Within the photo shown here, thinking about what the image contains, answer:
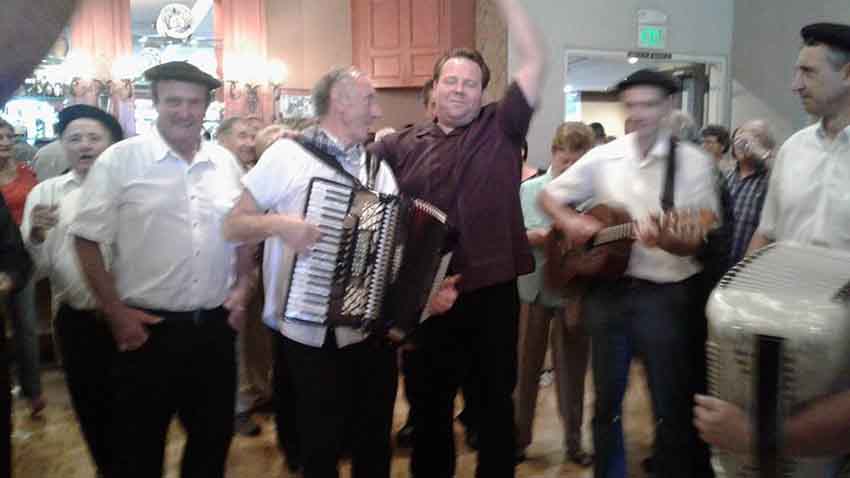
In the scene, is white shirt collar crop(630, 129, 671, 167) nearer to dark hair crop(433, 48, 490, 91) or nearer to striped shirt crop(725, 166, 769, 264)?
dark hair crop(433, 48, 490, 91)

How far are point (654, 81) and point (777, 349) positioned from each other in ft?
5.21

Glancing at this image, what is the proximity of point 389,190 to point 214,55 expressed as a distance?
7.81 metres

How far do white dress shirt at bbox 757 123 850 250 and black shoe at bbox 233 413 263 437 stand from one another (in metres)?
2.65

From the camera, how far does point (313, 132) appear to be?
2201 mm

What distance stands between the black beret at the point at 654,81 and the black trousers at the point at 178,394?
1.63 metres

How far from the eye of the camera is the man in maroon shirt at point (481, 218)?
95.4 inches

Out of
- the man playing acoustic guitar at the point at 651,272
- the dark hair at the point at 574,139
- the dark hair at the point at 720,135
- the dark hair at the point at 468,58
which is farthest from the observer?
the dark hair at the point at 720,135

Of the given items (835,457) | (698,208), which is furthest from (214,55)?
(835,457)

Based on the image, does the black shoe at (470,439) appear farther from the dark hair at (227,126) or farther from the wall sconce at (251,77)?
the wall sconce at (251,77)

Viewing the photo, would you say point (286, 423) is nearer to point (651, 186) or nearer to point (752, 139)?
point (651, 186)

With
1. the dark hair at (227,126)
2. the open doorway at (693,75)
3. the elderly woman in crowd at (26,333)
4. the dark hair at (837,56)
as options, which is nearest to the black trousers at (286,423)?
the dark hair at (227,126)

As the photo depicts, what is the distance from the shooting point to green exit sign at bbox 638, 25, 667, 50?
7.59m

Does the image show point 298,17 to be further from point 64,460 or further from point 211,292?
point 211,292

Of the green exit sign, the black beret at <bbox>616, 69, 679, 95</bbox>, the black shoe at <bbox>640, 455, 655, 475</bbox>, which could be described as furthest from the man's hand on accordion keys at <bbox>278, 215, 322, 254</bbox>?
the green exit sign
